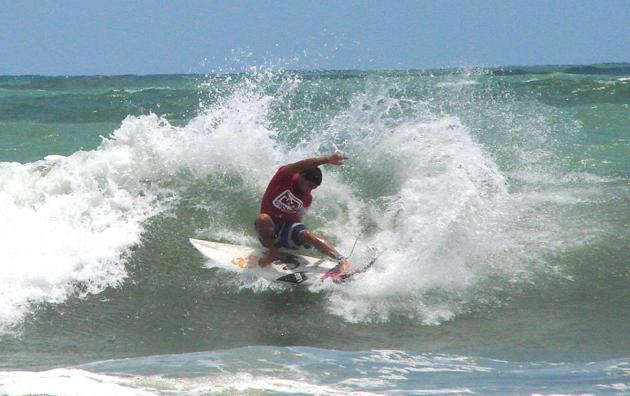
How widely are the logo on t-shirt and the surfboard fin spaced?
0.62 m

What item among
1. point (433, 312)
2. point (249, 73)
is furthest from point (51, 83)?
point (433, 312)

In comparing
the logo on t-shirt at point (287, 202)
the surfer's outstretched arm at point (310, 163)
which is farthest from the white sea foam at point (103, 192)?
the surfer's outstretched arm at point (310, 163)

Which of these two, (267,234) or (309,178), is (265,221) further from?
(309,178)

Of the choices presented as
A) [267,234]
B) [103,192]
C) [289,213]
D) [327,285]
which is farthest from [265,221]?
[103,192]

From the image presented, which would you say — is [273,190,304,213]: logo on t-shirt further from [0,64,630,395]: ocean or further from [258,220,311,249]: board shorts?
[0,64,630,395]: ocean

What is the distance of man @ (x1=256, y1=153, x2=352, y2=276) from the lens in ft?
24.3

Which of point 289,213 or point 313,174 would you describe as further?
point 289,213

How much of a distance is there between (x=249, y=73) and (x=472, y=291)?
534 cm

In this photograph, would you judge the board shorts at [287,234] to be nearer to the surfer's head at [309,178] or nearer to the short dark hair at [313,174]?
the surfer's head at [309,178]

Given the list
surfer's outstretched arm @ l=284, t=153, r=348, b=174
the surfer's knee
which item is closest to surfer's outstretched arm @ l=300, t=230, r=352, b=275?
the surfer's knee

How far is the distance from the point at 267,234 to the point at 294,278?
502 mm

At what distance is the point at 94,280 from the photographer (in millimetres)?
7688

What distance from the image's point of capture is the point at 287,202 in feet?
24.7

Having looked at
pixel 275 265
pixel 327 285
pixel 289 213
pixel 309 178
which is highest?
pixel 309 178
